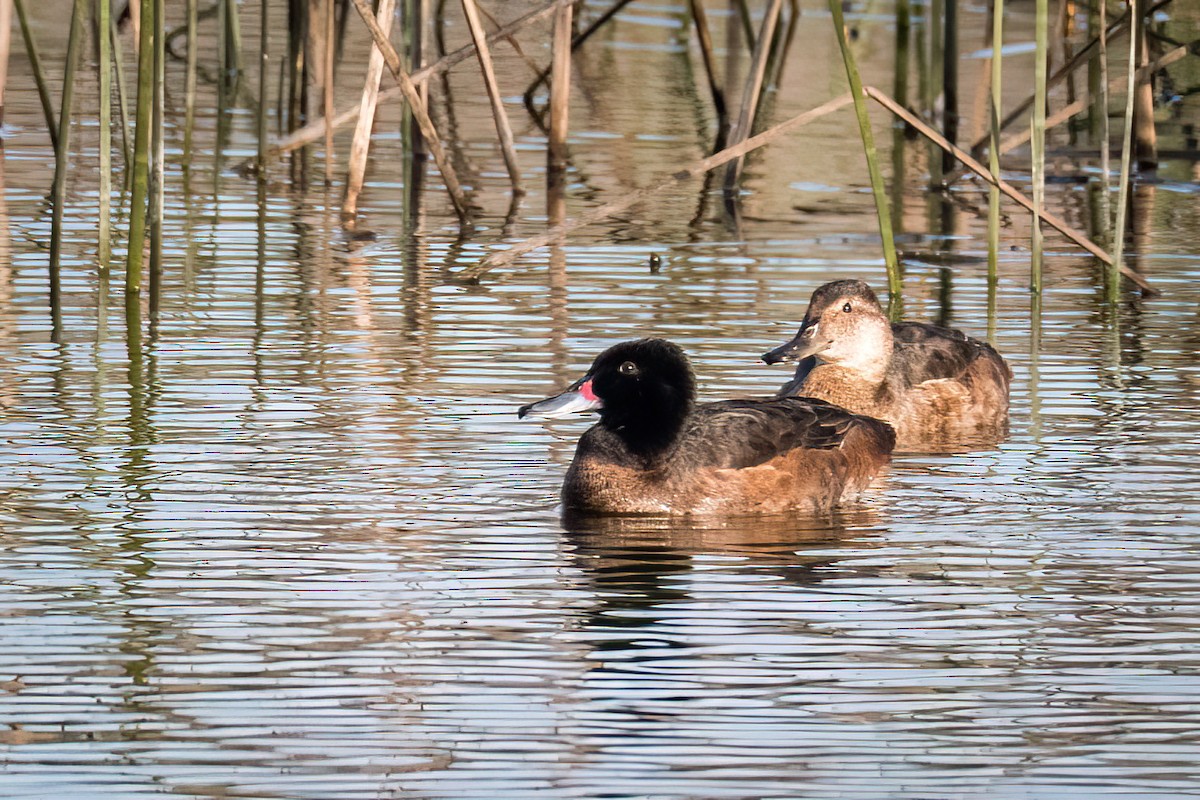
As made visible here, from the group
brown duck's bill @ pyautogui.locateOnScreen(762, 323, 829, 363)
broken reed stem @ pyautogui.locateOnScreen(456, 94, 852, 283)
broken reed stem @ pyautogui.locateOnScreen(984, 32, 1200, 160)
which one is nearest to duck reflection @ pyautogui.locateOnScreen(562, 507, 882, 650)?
brown duck's bill @ pyautogui.locateOnScreen(762, 323, 829, 363)

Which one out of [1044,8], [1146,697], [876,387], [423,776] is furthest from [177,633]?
[1044,8]

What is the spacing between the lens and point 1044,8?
11.7 m

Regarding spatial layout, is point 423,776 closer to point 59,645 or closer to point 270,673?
point 270,673

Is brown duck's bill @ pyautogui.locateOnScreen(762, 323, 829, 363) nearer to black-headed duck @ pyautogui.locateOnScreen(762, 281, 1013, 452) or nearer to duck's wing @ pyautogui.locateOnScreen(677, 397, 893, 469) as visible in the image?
black-headed duck @ pyautogui.locateOnScreen(762, 281, 1013, 452)

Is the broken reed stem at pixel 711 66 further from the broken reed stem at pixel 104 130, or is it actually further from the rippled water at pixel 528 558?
the broken reed stem at pixel 104 130

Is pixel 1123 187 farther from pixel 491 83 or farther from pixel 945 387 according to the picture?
pixel 491 83

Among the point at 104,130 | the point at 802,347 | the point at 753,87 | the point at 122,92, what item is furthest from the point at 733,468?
the point at 753,87

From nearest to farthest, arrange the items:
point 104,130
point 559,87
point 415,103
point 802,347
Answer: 1. point 802,347
2. point 104,130
3. point 415,103
4. point 559,87

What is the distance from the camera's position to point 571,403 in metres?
9.02

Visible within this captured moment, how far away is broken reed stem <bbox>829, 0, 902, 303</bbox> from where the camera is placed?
450 inches

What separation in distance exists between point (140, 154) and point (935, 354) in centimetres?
426

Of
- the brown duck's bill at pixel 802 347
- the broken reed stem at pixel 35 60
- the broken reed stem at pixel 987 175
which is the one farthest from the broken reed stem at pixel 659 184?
the broken reed stem at pixel 35 60

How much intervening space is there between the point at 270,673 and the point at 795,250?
9.09 metres

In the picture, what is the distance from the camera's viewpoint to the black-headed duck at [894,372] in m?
10.6
